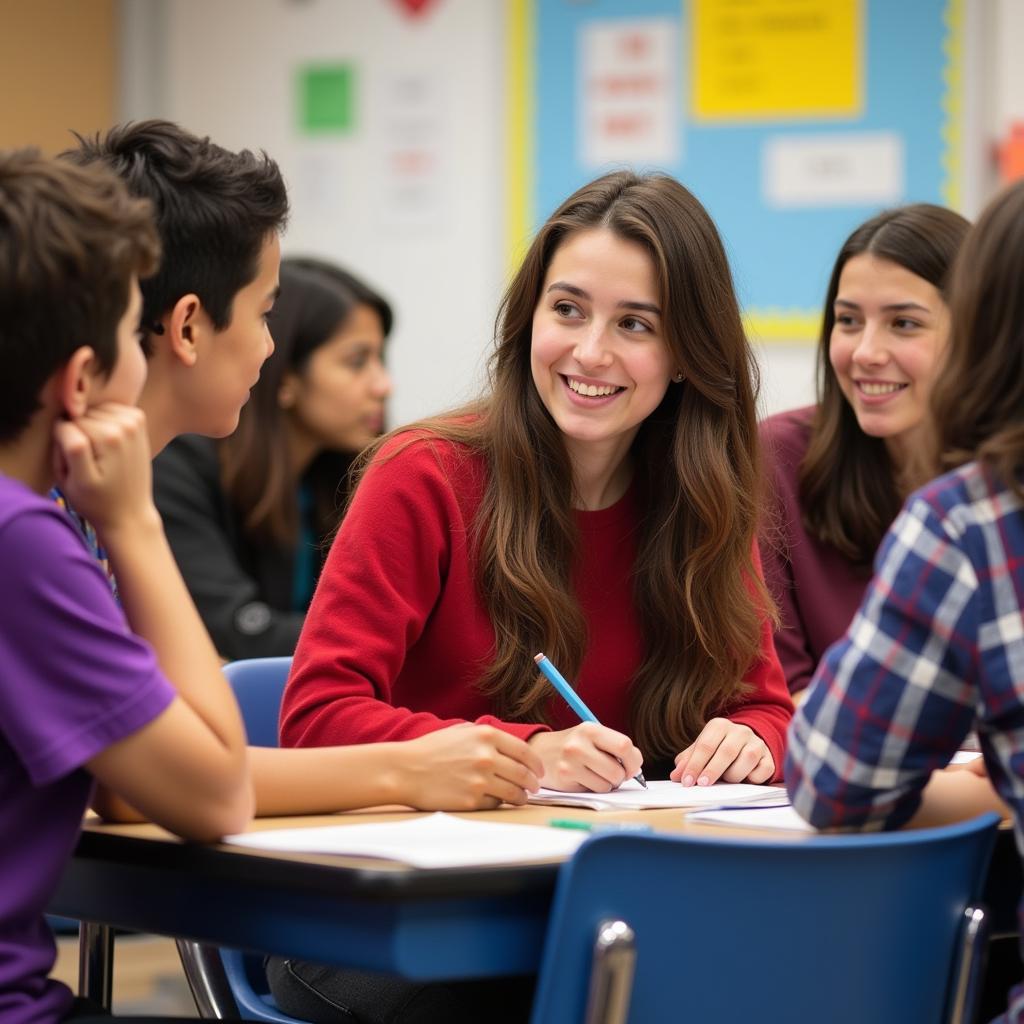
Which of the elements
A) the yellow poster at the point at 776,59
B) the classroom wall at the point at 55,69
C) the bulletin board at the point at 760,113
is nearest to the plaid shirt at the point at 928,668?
the bulletin board at the point at 760,113

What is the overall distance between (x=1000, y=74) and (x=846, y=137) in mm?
370

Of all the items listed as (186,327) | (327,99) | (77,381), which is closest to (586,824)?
(77,381)

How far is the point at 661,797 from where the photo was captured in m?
1.60

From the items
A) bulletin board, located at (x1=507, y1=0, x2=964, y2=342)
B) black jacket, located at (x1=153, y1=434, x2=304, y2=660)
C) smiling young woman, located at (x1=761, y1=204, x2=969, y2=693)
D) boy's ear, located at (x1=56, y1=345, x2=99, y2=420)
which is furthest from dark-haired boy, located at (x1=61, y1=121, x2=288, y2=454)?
bulletin board, located at (x1=507, y1=0, x2=964, y2=342)

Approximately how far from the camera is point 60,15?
452 centimetres

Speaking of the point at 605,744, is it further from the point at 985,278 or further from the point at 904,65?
the point at 904,65

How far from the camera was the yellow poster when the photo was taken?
390 cm

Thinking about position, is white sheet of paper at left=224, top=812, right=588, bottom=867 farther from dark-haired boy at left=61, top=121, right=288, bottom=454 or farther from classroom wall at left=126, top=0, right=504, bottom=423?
classroom wall at left=126, top=0, right=504, bottom=423

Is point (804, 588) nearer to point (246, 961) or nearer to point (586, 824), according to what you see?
point (246, 961)

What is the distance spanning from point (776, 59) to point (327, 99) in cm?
127

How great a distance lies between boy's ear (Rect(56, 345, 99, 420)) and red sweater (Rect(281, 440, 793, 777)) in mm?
547

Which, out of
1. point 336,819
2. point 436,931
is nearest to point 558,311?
point 336,819

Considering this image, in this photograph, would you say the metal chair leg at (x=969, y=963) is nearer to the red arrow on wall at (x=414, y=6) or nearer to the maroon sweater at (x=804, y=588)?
the maroon sweater at (x=804, y=588)

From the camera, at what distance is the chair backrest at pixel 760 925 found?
3.62 ft
